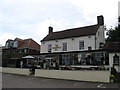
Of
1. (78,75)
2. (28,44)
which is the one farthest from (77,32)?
(78,75)

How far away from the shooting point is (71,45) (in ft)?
110

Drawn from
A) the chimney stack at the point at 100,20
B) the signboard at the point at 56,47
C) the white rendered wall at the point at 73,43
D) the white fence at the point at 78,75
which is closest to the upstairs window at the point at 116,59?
the white fence at the point at 78,75

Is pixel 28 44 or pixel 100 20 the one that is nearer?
pixel 100 20

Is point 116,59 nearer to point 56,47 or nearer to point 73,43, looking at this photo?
point 73,43

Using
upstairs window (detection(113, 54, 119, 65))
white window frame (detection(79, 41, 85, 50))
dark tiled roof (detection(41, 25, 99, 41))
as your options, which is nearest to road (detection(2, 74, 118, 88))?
upstairs window (detection(113, 54, 119, 65))

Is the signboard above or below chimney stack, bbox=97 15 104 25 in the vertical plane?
below

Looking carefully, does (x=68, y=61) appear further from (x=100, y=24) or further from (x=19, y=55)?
(x=19, y=55)

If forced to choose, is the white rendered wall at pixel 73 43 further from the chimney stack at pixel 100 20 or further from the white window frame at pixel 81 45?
the chimney stack at pixel 100 20

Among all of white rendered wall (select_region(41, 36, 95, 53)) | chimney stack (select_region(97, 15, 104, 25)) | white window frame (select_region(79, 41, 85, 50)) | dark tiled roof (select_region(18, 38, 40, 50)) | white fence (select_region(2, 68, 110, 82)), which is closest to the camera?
white fence (select_region(2, 68, 110, 82))

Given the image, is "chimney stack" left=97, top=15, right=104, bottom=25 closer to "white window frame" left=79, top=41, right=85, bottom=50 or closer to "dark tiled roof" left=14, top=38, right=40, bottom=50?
"white window frame" left=79, top=41, right=85, bottom=50

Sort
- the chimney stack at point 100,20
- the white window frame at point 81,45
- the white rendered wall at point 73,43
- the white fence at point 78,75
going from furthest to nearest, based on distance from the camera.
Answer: the chimney stack at point 100,20 → the white window frame at point 81,45 → the white rendered wall at point 73,43 → the white fence at point 78,75

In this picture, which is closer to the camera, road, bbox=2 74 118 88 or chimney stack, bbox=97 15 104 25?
road, bbox=2 74 118 88

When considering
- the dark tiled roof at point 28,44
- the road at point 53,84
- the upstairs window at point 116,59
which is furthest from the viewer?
the dark tiled roof at point 28,44

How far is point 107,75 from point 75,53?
33.6ft
